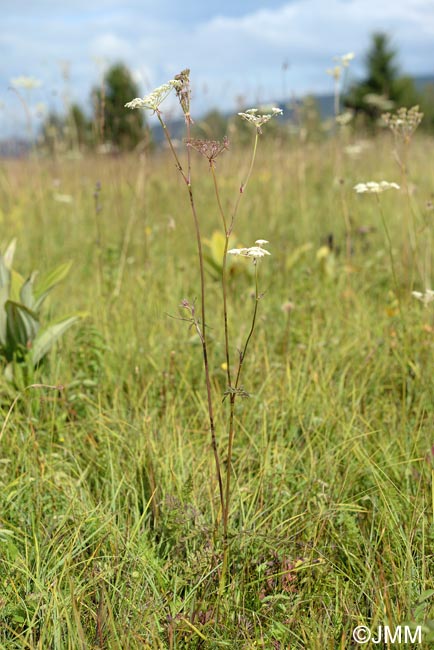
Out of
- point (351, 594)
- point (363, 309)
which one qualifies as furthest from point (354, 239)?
point (351, 594)

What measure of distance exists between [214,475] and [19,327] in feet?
3.03

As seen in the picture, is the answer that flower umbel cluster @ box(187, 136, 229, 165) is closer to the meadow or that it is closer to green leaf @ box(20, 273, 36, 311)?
the meadow

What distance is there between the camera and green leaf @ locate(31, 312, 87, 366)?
2127 millimetres

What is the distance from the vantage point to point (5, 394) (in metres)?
2.10

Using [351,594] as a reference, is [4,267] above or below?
above

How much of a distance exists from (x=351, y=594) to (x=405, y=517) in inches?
8.9

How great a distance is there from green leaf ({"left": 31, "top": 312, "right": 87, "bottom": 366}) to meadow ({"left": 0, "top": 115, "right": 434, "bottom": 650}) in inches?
2.1

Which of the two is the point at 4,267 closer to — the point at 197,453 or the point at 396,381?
the point at 197,453

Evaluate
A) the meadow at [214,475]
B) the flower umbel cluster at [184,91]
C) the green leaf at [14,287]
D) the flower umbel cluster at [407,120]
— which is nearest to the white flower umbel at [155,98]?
the flower umbel cluster at [184,91]

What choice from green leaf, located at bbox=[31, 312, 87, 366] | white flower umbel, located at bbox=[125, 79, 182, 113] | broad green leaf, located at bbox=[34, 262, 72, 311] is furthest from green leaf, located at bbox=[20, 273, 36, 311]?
white flower umbel, located at bbox=[125, 79, 182, 113]

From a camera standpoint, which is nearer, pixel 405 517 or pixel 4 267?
pixel 405 517

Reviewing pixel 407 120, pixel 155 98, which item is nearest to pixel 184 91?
pixel 155 98

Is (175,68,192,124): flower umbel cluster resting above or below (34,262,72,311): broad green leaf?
above

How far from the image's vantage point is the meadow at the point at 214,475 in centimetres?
121
